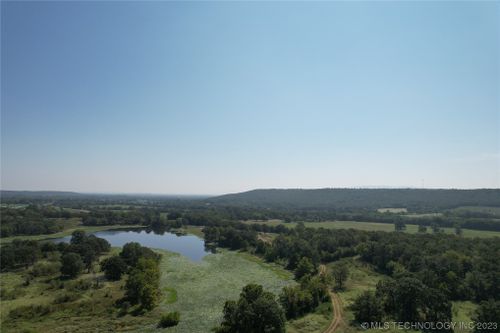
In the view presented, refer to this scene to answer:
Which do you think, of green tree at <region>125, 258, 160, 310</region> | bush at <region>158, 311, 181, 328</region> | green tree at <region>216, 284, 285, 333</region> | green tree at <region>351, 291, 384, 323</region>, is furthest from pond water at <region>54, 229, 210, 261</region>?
green tree at <region>351, 291, 384, 323</region>

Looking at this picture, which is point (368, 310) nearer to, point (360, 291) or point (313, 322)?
point (313, 322)

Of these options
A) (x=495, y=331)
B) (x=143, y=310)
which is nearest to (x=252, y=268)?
(x=143, y=310)

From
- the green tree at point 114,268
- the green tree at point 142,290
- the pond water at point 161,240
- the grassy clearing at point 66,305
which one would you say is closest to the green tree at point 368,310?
the grassy clearing at point 66,305

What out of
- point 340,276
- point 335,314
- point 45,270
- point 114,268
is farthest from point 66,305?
point 340,276

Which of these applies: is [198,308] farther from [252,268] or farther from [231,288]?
[252,268]

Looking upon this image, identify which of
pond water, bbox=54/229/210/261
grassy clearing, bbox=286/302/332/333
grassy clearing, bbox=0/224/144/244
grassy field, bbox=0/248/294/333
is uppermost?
grassy clearing, bbox=286/302/332/333

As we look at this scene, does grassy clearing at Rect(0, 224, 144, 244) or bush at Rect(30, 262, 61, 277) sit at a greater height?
bush at Rect(30, 262, 61, 277)

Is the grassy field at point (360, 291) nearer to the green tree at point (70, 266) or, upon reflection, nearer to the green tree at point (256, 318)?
the green tree at point (256, 318)

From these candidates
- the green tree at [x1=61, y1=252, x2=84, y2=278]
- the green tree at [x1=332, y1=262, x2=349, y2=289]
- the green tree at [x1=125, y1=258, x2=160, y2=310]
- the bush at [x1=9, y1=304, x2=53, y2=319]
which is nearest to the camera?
the bush at [x1=9, y1=304, x2=53, y2=319]

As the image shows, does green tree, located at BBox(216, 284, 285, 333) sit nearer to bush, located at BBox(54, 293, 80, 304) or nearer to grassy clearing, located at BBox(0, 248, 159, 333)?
grassy clearing, located at BBox(0, 248, 159, 333)
